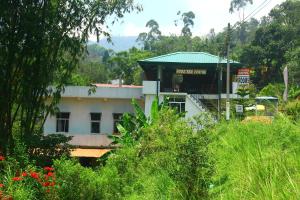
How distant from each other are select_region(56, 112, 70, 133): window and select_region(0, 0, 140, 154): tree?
13.1m

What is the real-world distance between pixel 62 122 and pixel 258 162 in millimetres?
21030

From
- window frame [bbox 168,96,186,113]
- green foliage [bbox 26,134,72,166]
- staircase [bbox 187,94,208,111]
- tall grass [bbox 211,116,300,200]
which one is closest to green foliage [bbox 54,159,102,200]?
tall grass [bbox 211,116,300,200]

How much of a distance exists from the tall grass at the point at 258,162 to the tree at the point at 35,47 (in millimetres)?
4935

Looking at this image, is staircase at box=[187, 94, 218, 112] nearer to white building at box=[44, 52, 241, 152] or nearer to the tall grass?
white building at box=[44, 52, 241, 152]

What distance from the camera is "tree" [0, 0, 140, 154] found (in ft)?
32.7

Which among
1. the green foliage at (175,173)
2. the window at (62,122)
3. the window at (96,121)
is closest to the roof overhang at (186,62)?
the window at (96,121)

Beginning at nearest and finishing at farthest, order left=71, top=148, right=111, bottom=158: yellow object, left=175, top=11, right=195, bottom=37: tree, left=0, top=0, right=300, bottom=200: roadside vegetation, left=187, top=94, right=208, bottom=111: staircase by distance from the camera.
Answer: left=0, top=0, right=300, bottom=200: roadside vegetation → left=71, top=148, right=111, bottom=158: yellow object → left=187, top=94, right=208, bottom=111: staircase → left=175, top=11, right=195, bottom=37: tree

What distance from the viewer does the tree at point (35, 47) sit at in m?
9.97

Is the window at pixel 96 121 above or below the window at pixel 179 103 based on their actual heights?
below

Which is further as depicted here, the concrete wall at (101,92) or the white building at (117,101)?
the concrete wall at (101,92)

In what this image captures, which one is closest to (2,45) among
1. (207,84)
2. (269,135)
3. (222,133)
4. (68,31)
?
(68,31)

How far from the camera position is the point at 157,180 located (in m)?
6.05

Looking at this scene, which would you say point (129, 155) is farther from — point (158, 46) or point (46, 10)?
point (158, 46)

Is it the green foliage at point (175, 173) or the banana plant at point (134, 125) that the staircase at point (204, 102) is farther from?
the green foliage at point (175, 173)
